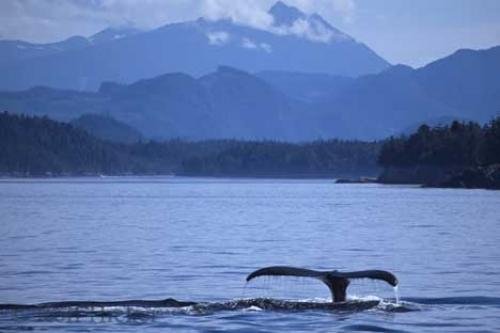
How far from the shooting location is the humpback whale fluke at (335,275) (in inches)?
1151

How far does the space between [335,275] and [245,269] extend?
15.6 meters

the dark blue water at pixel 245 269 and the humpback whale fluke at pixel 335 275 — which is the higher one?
the humpback whale fluke at pixel 335 275

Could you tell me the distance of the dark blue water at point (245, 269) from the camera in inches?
1208

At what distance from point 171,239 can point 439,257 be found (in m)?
20.5

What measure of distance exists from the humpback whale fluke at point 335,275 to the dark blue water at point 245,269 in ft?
1.90

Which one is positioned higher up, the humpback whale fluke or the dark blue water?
the humpback whale fluke

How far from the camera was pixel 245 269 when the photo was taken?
154ft

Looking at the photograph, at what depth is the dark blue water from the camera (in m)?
30.7

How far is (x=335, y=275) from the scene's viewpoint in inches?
1243

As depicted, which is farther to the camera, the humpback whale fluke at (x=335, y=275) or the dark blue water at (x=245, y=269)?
the dark blue water at (x=245, y=269)

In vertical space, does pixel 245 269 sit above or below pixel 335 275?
below

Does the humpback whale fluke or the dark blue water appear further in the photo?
the dark blue water

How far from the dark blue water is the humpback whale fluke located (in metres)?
0.58

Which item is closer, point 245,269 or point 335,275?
point 335,275
